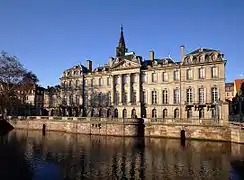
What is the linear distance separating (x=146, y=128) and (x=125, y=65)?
61.1 ft

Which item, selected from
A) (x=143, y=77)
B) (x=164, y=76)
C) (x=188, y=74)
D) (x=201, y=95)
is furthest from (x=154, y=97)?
(x=201, y=95)

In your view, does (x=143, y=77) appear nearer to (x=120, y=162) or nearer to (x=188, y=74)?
(x=188, y=74)

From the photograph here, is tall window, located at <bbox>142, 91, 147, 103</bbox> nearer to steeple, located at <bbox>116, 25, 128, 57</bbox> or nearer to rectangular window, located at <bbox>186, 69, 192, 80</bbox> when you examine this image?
rectangular window, located at <bbox>186, 69, 192, 80</bbox>

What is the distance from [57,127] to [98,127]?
35.8ft

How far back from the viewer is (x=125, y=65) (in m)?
59.0

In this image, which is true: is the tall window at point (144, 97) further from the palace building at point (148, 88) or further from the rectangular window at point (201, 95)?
the rectangular window at point (201, 95)

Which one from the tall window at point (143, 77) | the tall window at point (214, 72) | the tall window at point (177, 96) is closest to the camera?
the tall window at point (214, 72)

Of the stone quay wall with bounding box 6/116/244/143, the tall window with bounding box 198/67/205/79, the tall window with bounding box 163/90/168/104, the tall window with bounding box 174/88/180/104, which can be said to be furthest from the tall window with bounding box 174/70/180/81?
the stone quay wall with bounding box 6/116/244/143

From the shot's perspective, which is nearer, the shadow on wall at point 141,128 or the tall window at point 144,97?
the shadow on wall at point 141,128

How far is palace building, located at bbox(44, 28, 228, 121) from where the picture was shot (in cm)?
4928

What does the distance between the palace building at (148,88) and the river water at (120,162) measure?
14.0 meters

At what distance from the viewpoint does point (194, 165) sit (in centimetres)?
2327

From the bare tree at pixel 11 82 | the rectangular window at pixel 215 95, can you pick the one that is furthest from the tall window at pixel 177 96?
the bare tree at pixel 11 82

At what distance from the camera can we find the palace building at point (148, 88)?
162 ft
